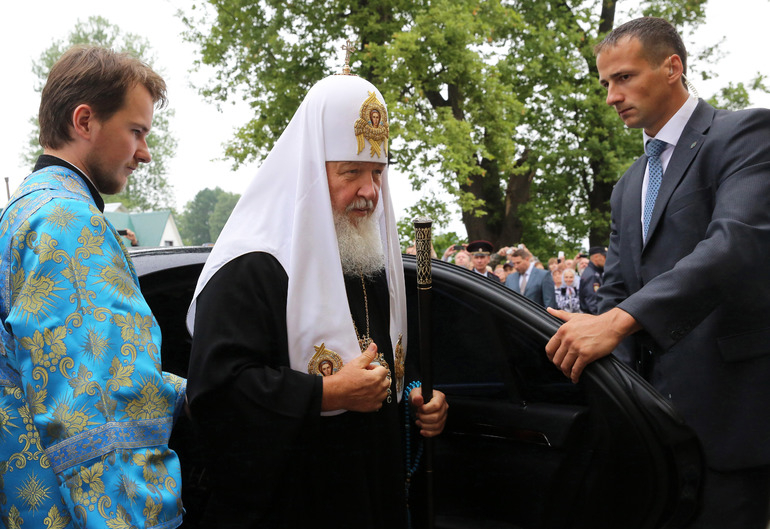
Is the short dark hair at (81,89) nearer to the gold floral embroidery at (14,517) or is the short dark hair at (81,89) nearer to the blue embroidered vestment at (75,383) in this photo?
the blue embroidered vestment at (75,383)

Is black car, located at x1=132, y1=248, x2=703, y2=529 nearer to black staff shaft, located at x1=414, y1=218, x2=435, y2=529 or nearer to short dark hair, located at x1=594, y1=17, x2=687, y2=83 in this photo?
black staff shaft, located at x1=414, y1=218, x2=435, y2=529

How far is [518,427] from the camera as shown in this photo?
8.63 ft

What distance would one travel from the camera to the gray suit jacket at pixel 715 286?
2.22 m

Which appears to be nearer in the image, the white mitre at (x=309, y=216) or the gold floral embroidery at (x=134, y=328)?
the gold floral embroidery at (x=134, y=328)

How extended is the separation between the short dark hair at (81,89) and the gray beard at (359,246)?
74cm

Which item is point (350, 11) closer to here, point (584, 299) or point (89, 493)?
point (584, 299)

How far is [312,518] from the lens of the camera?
2.18m

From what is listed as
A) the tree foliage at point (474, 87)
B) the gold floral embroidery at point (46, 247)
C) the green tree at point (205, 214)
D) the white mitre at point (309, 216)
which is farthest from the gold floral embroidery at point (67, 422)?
the green tree at point (205, 214)

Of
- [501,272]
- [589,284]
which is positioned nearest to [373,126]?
[589,284]

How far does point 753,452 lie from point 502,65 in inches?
698

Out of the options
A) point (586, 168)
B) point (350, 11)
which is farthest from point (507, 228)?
point (350, 11)

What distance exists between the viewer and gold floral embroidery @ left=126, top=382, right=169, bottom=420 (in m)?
1.69

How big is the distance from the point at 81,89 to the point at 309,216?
72cm

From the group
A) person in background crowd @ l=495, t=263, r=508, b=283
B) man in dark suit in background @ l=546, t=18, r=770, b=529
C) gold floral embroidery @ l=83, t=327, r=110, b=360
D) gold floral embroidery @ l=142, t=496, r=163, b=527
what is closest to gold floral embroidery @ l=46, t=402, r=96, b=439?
gold floral embroidery @ l=83, t=327, r=110, b=360
